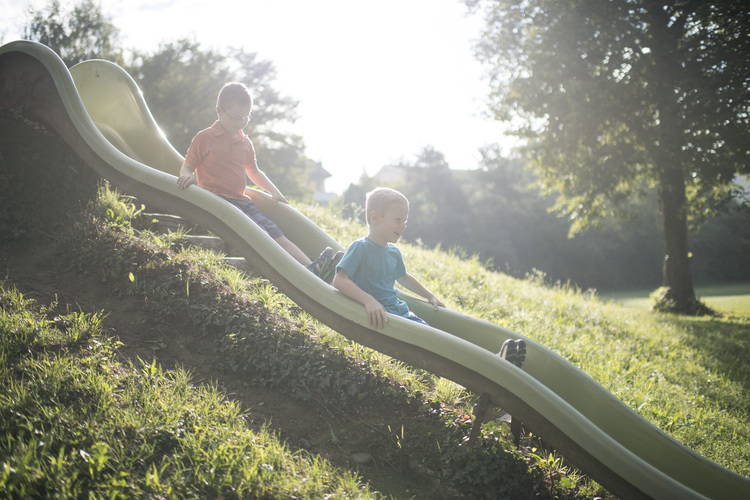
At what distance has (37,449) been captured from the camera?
2037mm

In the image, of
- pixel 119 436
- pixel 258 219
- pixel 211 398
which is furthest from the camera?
pixel 258 219

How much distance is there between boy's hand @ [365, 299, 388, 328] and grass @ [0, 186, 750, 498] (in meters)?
0.62

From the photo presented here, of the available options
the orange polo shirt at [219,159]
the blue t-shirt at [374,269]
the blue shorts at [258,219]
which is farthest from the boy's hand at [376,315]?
the orange polo shirt at [219,159]

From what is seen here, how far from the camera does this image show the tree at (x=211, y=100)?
73.4ft

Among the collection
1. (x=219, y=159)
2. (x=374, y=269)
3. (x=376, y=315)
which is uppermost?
(x=219, y=159)

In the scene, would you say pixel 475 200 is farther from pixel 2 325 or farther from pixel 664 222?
pixel 2 325

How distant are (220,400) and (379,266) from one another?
1289mm

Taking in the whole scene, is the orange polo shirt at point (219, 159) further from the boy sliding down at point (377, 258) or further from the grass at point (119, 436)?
the grass at point (119, 436)

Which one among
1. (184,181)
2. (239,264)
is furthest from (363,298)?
(239,264)

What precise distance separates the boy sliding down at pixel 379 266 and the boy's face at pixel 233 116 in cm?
164

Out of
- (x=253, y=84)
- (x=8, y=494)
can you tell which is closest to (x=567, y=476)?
(x=8, y=494)

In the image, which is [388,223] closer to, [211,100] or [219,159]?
[219,159]

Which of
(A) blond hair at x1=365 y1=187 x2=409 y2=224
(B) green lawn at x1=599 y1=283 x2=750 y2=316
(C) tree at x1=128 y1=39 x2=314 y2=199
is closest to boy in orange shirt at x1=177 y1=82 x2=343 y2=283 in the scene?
(A) blond hair at x1=365 y1=187 x2=409 y2=224

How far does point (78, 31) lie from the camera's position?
2759 centimetres
